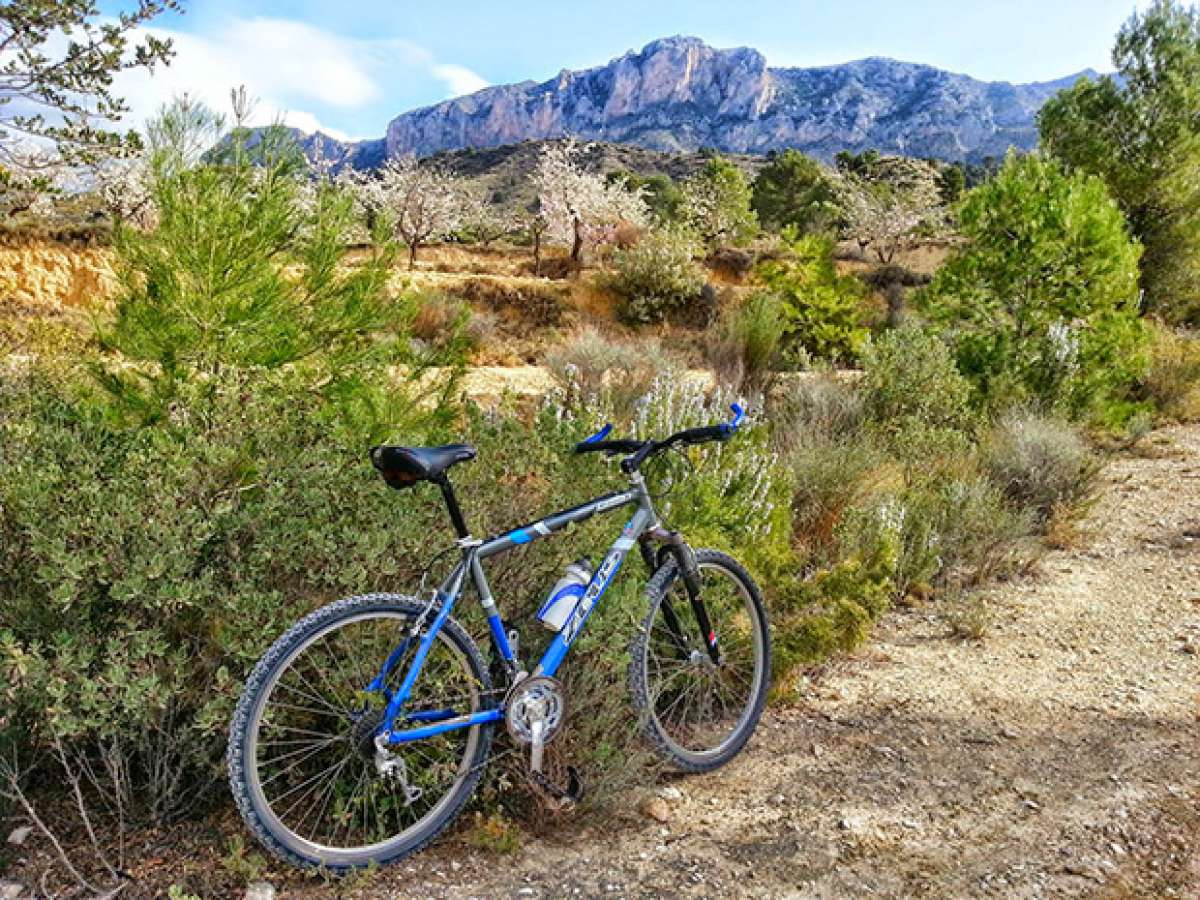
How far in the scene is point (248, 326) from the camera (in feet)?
12.7

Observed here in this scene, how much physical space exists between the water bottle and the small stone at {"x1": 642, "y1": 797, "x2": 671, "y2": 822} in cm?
66

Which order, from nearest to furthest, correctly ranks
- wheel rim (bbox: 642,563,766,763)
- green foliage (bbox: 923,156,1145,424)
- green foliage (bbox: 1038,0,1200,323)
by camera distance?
wheel rim (bbox: 642,563,766,763) < green foliage (bbox: 923,156,1145,424) < green foliage (bbox: 1038,0,1200,323)

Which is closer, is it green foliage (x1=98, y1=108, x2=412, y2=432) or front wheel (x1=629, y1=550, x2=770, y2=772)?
front wheel (x1=629, y1=550, x2=770, y2=772)

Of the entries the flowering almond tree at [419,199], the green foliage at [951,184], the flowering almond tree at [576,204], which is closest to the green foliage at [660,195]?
the flowering almond tree at [576,204]

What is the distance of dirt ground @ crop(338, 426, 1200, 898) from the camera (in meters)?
2.22

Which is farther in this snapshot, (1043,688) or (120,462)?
(1043,688)

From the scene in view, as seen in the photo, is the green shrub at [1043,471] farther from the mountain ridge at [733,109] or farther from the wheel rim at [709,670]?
the mountain ridge at [733,109]

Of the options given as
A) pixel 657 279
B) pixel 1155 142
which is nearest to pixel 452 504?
pixel 657 279

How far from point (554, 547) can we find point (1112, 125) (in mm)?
16531

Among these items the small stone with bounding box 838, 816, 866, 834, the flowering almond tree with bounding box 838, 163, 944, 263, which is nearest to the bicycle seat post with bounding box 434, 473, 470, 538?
the small stone with bounding box 838, 816, 866, 834

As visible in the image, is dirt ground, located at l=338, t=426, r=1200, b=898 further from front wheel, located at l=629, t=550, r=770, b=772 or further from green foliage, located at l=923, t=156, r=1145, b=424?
green foliage, located at l=923, t=156, r=1145, b=424

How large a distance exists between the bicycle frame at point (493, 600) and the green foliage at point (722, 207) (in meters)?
25.9

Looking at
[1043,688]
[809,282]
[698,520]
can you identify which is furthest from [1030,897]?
[809,282]

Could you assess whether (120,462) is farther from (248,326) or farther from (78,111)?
(78,111)
